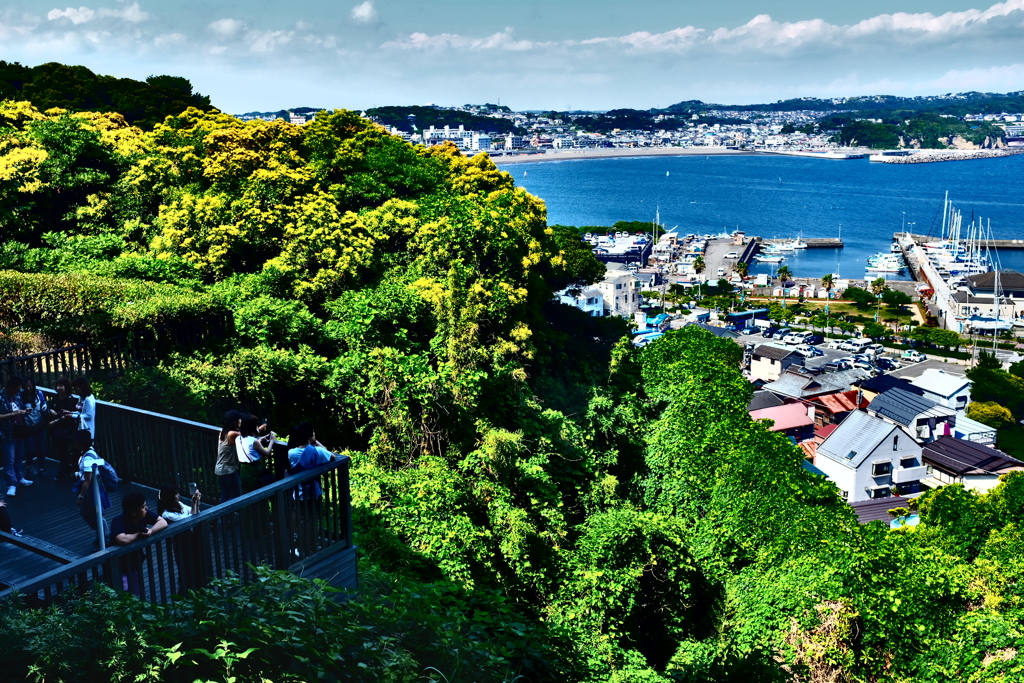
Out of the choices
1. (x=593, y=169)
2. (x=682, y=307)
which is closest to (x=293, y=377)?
(x=682, y=307)

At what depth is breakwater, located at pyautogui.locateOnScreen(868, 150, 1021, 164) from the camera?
548ft

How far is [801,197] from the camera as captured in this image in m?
119

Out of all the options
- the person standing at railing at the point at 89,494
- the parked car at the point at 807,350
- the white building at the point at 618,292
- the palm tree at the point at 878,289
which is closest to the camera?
the person standing at railing at the point at 89,494

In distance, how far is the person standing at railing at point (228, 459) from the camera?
5.35 meters

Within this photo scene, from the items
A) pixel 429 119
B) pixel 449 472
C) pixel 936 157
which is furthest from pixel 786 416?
pixel 936 157

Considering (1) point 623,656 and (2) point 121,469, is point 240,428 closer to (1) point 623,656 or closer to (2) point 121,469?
(2) point 121,469

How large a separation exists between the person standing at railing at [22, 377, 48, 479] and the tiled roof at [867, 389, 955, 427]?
31.1 m

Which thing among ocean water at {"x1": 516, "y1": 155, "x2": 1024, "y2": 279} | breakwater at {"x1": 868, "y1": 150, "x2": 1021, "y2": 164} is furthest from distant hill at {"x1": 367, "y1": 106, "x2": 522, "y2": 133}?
breakwater at {"x1": 868, "y1": 150, "x2": 1021, "y2": 164}

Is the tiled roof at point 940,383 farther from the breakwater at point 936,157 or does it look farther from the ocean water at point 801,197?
the breakwater at point 936,157

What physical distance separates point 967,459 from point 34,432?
1106 inches

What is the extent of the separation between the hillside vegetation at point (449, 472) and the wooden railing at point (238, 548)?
0.83 feet

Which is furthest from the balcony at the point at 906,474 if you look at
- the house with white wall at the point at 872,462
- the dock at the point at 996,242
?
the dock at the point at 996,242

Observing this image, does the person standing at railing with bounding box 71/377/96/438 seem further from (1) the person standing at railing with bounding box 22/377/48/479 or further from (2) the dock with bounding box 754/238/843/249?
(2) the dock with bounding box 754/238/843/249

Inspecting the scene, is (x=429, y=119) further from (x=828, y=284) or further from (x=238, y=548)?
(x=238, y=548)
